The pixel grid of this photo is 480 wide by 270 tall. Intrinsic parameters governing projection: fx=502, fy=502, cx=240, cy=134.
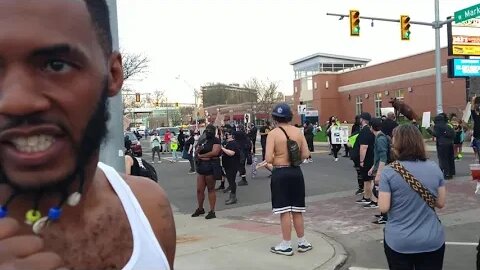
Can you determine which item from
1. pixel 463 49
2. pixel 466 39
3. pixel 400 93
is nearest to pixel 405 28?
pixel 463 49

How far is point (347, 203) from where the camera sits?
9.98 metres

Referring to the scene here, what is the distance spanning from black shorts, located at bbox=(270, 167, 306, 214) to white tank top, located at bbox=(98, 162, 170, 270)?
4.84 metres

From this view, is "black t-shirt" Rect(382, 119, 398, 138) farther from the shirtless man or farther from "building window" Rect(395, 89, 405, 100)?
"building window" Rect(395, 89, 405, 100)

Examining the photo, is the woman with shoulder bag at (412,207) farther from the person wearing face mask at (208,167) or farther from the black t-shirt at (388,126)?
Result: the person wearing face mask at (208,167)

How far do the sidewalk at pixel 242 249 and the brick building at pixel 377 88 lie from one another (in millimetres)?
31593

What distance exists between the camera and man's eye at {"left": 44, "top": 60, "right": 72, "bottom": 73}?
1.08m

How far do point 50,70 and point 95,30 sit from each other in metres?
0.17

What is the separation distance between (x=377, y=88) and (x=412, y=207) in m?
48.0

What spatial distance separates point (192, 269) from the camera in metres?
5.80

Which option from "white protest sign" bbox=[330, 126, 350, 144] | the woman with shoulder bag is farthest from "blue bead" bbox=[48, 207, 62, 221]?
"white protest sign" bbox=[330, 126, 350, 144]

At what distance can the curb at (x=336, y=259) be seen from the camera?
19.2 ft

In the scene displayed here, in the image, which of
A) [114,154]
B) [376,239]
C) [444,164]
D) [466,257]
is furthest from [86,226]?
[444,164]

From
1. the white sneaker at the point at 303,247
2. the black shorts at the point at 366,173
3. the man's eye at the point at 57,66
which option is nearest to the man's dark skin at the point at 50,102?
the man's eye at the point at 57,66

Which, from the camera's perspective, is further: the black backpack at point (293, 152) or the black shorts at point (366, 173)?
the black shorts at point (366, 173)
